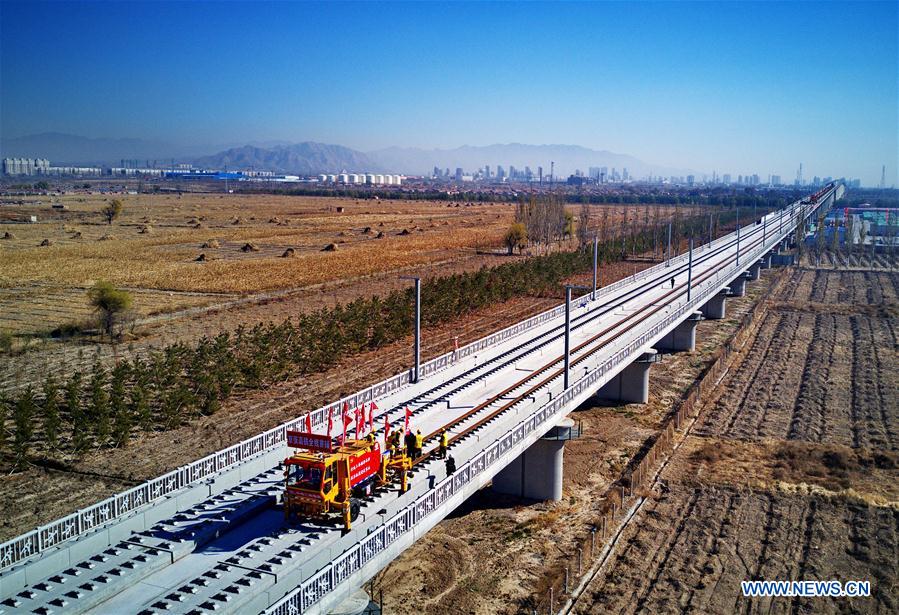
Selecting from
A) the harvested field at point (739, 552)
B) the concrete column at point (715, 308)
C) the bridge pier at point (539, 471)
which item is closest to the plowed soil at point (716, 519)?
the harvested field at point (739, 552)

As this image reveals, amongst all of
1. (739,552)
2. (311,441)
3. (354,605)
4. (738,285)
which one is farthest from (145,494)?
(738,285)

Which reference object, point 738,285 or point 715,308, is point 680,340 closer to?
point 715,308

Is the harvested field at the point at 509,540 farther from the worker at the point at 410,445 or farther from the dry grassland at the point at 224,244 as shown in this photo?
the dry grassland at the point at 224,244

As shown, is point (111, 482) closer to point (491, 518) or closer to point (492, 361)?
point (491, 518)

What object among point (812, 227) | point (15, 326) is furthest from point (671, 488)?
point (812, 227)

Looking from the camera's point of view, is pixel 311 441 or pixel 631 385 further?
pixel 631 385

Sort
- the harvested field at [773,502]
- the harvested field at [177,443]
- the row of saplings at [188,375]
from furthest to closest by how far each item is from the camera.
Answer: the row of saplings at [188,375], the harvested field at [177,443], the harvested field at [773,502]
